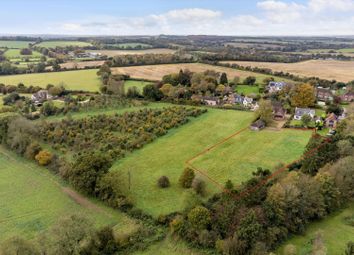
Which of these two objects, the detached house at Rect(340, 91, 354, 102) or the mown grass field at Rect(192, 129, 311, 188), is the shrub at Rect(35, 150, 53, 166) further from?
the detached house at Rect(340, 91, 354, 102)

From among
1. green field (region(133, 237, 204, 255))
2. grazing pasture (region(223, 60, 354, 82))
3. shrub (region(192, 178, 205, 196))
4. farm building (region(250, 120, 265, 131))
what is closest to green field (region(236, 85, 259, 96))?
farm building (region(250, 120, 265, 131))

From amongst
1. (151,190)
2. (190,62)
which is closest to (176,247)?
(151,190)

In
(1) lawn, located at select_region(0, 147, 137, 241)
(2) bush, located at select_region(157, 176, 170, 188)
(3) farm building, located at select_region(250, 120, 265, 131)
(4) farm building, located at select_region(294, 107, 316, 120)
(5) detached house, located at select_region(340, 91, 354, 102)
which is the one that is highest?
(5) detached house, located at select_region(340, 91, 354, 102)

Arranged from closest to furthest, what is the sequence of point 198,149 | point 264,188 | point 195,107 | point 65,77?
1. point 264,188
2. point 198,149
3. point 195,107
4. point 65,77

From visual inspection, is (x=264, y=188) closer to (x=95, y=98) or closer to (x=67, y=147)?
(x=67, y=147)

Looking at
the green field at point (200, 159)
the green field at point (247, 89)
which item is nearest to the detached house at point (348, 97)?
the green field at point (247, 89)
